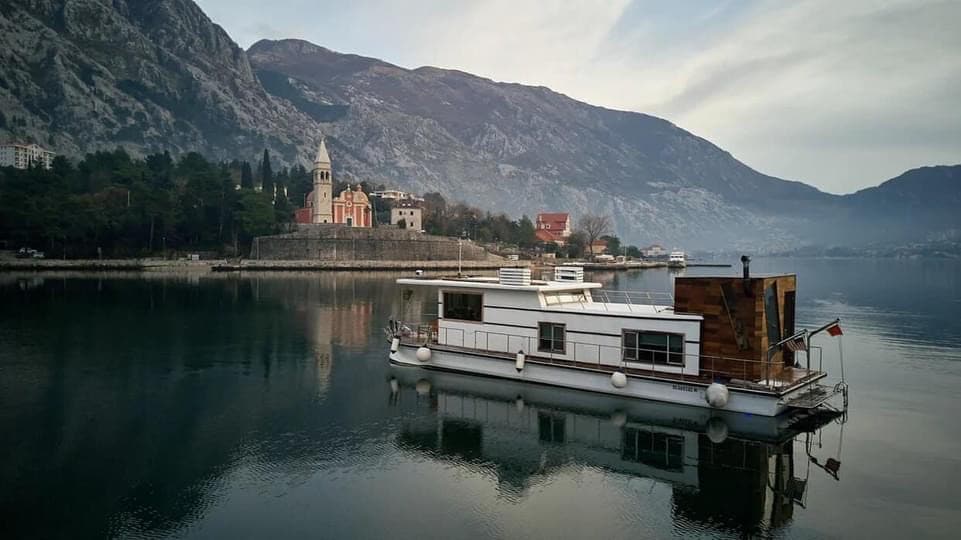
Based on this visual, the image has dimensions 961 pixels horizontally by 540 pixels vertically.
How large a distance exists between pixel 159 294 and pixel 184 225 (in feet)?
158

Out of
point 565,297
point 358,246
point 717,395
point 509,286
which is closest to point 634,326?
point 717,395

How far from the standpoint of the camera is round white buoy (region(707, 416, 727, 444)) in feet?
55.8

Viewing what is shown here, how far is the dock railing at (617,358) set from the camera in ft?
61.7

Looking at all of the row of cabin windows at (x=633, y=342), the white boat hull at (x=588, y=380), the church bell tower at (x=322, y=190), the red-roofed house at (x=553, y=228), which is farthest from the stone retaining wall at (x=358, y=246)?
the row of cabin windows at (x=633, y=342)

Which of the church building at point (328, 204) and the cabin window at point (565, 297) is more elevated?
the church building at point (328, 204)

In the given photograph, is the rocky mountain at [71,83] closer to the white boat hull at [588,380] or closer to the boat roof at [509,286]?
the boat roof at [509,286]

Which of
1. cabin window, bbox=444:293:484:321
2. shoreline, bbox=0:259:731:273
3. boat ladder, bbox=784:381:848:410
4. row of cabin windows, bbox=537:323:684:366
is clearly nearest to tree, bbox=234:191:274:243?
shoreline, bbox=0:259:731:273

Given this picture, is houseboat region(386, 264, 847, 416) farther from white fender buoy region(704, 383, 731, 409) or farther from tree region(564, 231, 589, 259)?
tree region(564, 231, 589, 259)

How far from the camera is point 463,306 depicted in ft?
81.4

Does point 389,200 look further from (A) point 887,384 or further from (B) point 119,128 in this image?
(A) point 887,384

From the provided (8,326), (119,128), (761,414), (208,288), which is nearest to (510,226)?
(208,288)

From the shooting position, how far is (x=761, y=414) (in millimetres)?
18188

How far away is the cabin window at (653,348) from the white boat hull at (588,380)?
839mm

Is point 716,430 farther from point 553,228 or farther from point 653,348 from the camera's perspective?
point 553,228
